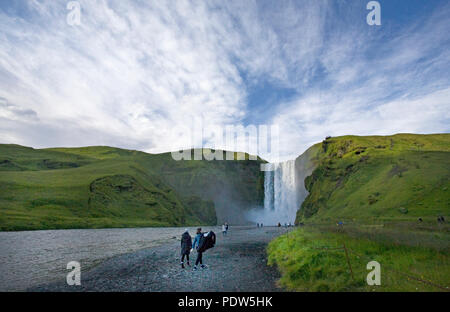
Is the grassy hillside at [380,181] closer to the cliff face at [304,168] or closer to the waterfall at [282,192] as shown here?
the cliff face at [304,168]

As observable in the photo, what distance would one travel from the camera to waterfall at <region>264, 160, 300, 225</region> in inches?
4988

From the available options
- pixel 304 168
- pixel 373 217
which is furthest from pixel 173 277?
pixel 304 168

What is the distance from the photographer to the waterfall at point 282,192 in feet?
416

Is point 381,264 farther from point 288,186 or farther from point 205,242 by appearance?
point 288,186

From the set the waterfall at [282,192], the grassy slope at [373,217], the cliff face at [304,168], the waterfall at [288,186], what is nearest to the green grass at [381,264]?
the grassy slope at [373,217]

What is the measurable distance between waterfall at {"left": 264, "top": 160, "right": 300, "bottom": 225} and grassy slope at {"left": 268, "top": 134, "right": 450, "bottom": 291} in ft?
48.1

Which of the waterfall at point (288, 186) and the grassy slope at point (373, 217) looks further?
the waterfall at point (288, 186)

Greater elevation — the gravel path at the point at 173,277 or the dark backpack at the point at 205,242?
the dark backpack at the point at 205,242

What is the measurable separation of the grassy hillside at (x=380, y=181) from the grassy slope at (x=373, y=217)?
0.17 m

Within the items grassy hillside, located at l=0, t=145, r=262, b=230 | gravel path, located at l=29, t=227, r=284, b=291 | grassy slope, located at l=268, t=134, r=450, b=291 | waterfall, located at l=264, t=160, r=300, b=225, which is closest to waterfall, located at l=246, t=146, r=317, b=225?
waterfall, located at l=264, t=160, r=300, b=225

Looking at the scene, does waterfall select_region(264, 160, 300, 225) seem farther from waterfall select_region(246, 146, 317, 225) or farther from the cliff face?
the cliff face
